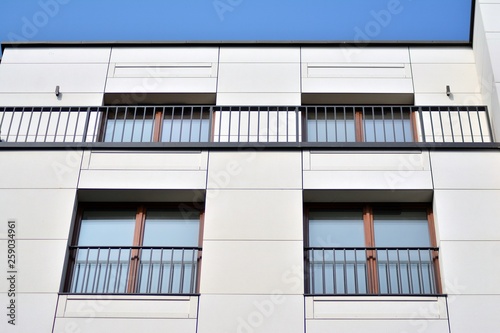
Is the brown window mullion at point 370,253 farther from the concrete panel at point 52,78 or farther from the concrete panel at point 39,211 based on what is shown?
the concrete panel at point 52,78

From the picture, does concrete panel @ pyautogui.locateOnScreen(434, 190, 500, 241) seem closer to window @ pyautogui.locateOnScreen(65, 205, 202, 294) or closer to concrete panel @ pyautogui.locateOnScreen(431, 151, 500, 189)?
concrete panel @ pyautogui.locateOnScreen(431, 151, 500, 189)

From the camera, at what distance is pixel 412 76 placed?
10398 mm

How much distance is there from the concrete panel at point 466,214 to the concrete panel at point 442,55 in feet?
10.3

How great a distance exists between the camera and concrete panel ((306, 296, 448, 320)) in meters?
7.45

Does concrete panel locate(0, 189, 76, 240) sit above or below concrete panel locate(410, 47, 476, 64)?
below

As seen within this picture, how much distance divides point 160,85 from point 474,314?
6176 mm

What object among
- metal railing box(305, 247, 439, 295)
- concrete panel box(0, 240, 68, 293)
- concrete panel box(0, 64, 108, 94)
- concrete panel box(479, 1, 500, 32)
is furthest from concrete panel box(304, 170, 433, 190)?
concrete panel box(0, 64, 108, 94)

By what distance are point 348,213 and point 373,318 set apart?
1.81 metres

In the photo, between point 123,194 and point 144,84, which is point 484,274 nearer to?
point 123,194

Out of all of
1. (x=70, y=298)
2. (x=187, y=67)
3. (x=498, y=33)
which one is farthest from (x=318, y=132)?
(x=70, y=298)

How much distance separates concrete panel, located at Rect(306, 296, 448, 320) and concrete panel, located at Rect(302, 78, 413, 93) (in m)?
3.99

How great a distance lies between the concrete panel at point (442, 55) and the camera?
10.5 m

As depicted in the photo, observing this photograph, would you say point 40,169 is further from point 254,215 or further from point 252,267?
point 252,267

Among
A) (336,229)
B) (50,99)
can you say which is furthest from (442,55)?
(50,99)
